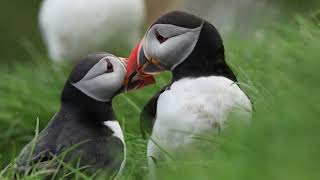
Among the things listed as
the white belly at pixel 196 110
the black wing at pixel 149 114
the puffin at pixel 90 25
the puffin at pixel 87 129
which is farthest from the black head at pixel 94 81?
the puffin at pixel 90 25

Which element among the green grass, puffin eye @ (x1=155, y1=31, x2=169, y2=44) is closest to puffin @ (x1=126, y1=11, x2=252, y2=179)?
puffin eye @ (x1=155, y1=31, x2=169, y2=44)

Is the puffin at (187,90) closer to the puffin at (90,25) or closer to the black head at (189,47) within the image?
the black head at (189,47)

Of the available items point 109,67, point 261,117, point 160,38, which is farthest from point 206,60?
point 261,117

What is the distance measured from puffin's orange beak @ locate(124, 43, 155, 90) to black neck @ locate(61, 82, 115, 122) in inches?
5.0

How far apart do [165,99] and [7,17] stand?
555 inches

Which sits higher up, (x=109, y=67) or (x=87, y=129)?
(x=109, y=67)

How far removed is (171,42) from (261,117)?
0.73 m

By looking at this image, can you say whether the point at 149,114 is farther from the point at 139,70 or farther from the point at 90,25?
the point at 90,25

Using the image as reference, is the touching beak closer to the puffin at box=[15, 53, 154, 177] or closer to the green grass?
Answer: the puffin at box=[15, 53, 154, 177]

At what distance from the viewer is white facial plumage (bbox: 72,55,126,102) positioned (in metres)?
4.41

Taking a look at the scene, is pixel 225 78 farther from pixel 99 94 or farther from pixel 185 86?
pixel 99 94

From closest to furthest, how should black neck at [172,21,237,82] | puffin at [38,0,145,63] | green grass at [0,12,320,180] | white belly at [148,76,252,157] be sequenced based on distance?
green grass at [0,12,320,180] < white belly at [148,76,252,157] < black neck at [172,21,237,82] < puffin at [38,0,145,63]

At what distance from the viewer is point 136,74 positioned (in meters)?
4.45

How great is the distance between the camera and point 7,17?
18.0 metres
